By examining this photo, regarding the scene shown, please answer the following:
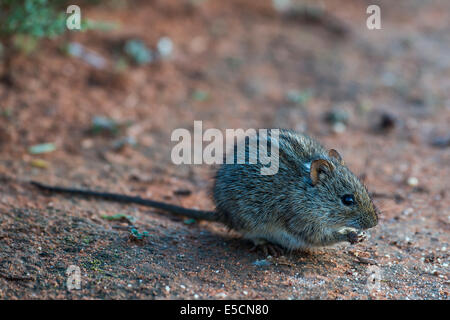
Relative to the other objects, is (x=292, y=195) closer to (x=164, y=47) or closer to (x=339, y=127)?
(x=339, y=127)

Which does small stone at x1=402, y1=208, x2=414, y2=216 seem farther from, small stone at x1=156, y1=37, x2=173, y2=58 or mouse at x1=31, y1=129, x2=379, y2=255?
small stone at x1=156, y1=37, x2=173, y2=58

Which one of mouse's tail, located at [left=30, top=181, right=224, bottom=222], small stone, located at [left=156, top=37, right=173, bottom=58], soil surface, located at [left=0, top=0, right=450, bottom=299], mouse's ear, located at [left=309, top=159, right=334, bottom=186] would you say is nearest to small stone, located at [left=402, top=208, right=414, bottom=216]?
soil surface, located at [left=0, top=0, right=450, bottom=299]

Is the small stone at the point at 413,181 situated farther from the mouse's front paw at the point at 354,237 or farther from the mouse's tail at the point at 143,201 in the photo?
the mouse's tail at the point at 143,201

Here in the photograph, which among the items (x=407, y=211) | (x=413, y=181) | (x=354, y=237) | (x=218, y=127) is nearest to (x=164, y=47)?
(x=218, y=127)

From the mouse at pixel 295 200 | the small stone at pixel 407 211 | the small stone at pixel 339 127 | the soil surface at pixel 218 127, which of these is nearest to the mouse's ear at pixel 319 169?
the mouse at pixel 295 200
